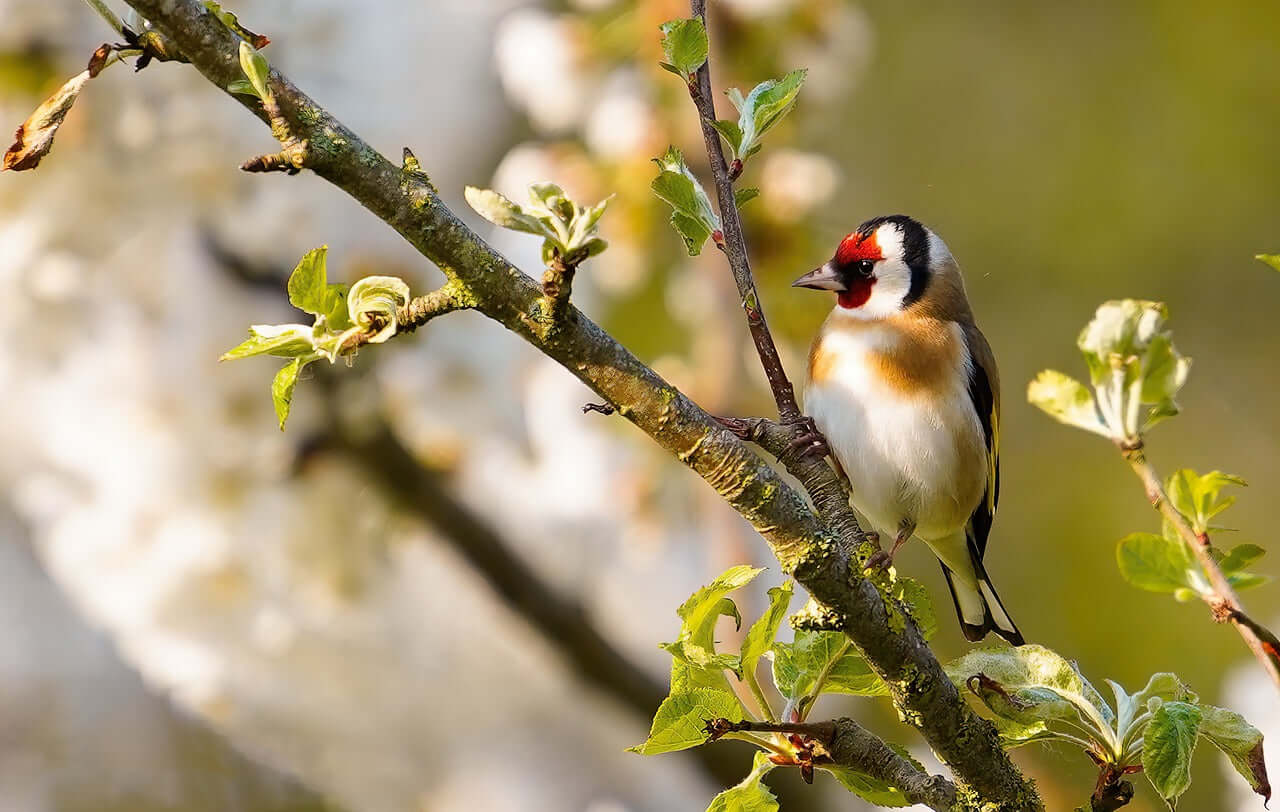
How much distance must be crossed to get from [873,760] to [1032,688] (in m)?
0.10

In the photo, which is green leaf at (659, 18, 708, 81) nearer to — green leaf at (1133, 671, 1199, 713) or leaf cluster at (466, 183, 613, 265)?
leaf cluster at (466, 183, 613, 265)

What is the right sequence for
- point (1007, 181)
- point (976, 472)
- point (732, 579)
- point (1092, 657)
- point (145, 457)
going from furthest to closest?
point (1007, 181)
point (1092, 657)
point (145, 457)
point (976, 472)
point (732, 579)

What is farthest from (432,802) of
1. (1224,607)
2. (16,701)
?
(1224,607)

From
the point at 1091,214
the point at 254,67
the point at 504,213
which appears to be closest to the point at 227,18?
the point at 254,67

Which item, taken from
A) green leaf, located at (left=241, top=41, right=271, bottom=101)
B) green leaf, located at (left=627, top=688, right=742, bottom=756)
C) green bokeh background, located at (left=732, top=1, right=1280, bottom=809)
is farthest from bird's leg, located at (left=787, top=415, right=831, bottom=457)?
green bokeh background, located at (left=732, top=1, right=1280, bottom=809)

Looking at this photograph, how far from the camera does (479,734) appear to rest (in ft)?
8.35

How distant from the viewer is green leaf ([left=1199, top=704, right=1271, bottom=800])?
2.50ft

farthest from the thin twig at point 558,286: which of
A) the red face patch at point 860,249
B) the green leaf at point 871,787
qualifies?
the red face patch at point 860,249

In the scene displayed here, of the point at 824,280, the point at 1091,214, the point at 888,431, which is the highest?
the point at 1091,214

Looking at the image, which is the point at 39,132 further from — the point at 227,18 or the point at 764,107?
the point at 764,107

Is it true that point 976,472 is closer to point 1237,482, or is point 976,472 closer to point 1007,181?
point 1237,482

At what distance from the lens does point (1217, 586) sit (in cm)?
66

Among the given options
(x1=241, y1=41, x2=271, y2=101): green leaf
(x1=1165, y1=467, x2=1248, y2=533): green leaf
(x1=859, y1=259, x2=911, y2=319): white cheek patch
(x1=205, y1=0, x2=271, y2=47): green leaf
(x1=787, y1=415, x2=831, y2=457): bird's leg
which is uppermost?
(x1=859, y1=259, x2=911, y2=319): white cheek patch

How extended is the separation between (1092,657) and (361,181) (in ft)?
13.0
